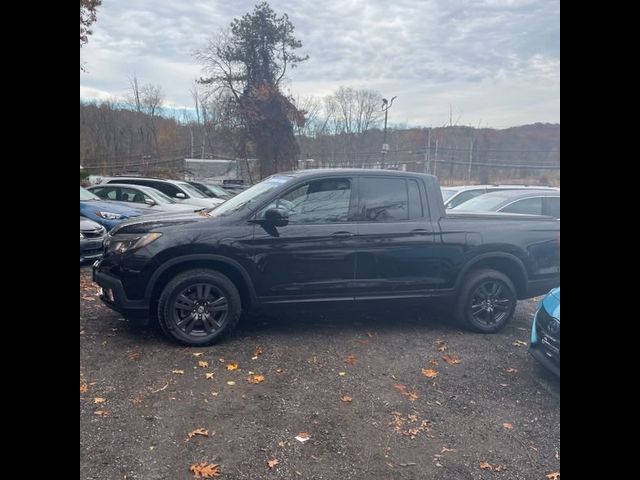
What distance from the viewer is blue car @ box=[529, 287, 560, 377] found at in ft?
13.3

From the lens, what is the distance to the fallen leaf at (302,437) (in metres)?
3.20

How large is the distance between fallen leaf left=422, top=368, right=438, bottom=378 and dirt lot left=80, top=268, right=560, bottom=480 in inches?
0.8

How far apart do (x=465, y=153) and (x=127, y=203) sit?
1567cm

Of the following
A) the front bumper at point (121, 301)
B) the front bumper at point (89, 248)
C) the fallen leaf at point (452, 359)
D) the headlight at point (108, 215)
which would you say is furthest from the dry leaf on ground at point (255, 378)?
the headlight at point (108, 215)

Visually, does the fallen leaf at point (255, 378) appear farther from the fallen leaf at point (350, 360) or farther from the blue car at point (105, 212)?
the blue car at point (105, 212)

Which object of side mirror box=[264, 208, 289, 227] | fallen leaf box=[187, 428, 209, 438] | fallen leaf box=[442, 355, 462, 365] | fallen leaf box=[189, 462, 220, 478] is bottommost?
fallen leaf box=[189, 462, 220, 478]

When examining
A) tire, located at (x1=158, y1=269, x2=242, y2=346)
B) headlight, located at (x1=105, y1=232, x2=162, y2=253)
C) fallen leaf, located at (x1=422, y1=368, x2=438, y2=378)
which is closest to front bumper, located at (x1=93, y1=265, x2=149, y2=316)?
tire, located at (x1=158, y1=269, x2=242, y2=346)

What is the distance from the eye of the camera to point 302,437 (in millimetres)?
3232

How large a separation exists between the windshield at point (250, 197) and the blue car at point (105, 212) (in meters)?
5.48

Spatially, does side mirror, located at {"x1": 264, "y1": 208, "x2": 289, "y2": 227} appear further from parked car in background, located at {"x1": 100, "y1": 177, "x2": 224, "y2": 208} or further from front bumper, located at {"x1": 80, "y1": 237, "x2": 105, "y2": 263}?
parked car in background, located at {"x1": 100, "y1": 177, "x2": 224, "y2": 208}

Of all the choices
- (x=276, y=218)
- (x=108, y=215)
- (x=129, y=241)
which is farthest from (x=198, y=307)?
(x=108, y=215)
